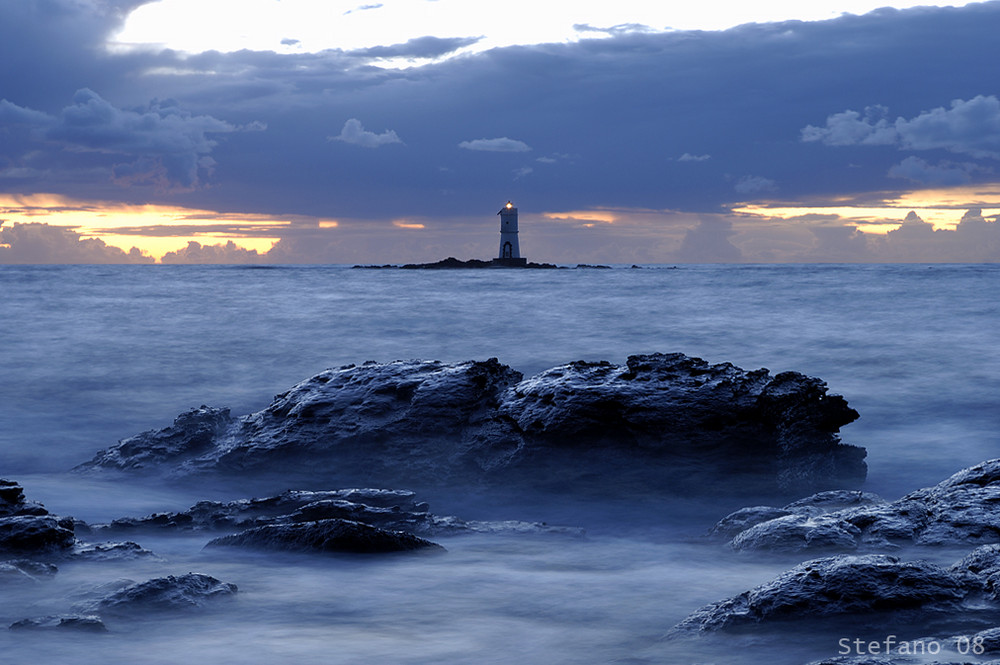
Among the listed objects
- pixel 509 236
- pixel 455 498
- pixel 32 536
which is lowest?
pixel 455 498

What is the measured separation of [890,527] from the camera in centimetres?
597

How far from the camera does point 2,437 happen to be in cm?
1169

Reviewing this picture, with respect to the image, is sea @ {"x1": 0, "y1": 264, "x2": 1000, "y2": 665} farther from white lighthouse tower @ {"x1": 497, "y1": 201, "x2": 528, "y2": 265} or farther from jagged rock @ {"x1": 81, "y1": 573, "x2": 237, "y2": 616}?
→ white lighthouse tower @ {"x1": 497, "y1": 201, "x2": 528, "y2": 265}

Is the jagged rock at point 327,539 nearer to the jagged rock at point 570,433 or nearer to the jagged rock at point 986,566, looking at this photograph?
the jagged rock at point 570,433

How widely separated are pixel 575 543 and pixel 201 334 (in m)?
16.8

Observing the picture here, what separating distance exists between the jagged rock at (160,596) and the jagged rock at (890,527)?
357 centimetres

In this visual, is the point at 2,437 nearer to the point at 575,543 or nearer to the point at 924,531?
the point at 575,543

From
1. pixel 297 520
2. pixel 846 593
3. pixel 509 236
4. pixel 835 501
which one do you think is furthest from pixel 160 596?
pixel 509 236

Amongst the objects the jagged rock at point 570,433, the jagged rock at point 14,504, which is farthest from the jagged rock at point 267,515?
the jagged rock at point 570,433

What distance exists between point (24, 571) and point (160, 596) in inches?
45.9

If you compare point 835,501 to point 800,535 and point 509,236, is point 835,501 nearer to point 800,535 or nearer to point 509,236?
point 800,535

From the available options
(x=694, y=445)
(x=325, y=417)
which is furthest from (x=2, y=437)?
(x=694, y=445)

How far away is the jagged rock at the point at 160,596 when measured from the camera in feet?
15.7

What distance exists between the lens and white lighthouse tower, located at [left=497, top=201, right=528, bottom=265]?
7300 cm
